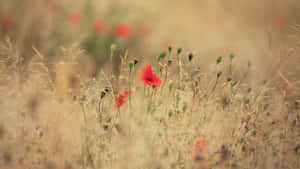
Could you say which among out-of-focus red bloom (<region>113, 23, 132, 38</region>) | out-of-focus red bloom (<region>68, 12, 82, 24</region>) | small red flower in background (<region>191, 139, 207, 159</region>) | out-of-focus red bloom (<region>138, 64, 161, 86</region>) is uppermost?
out-of-focus red bloom (<region>68, 12, 82, 24</region>)

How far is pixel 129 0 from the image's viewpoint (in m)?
3.20

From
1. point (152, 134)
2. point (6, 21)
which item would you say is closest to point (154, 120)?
point (152, 134)

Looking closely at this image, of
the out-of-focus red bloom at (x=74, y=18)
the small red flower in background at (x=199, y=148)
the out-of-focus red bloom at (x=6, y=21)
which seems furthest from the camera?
the out-of-focus red bloom at (x=74, y=18)

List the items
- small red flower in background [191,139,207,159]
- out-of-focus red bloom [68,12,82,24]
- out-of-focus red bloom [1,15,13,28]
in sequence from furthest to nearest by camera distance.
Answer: out-of-focus red bloom [68,12,82,24] → out-of-focus red bloom [1,15,13,28] → small red flower in background [191,139,207,159]

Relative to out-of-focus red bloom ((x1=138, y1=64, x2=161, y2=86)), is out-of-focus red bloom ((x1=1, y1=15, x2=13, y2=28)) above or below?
above

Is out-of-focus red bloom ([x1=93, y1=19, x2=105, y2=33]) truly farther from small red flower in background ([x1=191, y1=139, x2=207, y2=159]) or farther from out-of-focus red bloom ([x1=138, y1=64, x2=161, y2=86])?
small red flower in background ([x1=191, y1=139, x2=207, y2=159])

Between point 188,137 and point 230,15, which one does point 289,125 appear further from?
point 230,15

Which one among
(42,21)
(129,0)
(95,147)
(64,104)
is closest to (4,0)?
(42,21)

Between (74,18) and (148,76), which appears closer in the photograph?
(148,76)

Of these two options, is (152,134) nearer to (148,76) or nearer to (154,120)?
(154,120)

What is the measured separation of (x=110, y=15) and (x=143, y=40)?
45 cm

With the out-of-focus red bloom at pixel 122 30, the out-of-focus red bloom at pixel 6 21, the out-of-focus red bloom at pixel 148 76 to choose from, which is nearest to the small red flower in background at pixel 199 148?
the out-of-focus red bloom at pixel 148 76

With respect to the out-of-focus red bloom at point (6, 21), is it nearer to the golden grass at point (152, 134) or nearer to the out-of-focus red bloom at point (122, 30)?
the out-of-focus red bloom at point (122, 30)

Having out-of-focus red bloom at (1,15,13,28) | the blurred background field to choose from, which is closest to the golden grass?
the blurred background field
